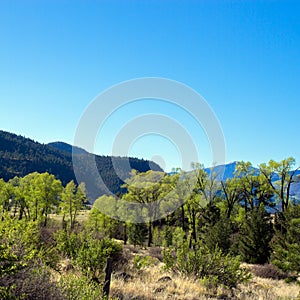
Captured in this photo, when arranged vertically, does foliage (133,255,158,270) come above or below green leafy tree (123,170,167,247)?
below

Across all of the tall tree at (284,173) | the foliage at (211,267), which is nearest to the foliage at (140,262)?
the foliage at (211,267)

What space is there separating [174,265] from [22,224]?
18.2ft

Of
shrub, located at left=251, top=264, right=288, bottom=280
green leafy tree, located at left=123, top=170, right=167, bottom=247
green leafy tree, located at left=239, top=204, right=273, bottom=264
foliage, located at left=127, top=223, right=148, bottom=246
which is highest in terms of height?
green leafy tree, located at left=123, top=170, right=167, bottom=247

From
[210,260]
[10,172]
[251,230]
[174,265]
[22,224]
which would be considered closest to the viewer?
[22,224]

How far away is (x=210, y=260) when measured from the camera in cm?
1093

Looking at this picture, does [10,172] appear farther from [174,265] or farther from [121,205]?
[174,265]

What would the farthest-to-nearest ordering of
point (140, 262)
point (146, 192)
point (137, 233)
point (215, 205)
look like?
point (137, 233)
point (146, 192)
point (215, 205)
point (140, 262)

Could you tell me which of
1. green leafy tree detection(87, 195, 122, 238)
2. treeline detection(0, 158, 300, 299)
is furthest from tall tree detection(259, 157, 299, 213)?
green leafy tree detection(87, 195, 122, 238)

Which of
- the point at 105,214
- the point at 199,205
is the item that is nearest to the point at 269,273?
the point at 199,205

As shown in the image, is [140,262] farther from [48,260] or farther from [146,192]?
[146,192]

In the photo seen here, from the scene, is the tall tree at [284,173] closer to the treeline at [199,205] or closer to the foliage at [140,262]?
the treeline at [199,205]

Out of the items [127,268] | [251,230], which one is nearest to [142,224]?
[251,230]

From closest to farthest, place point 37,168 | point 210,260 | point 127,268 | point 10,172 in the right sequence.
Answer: point 210,260 < point 127,268 < point 10,172 < point 37,168

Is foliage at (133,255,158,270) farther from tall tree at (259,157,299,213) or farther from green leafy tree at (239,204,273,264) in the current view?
tall tree at (259,157,299,213)
